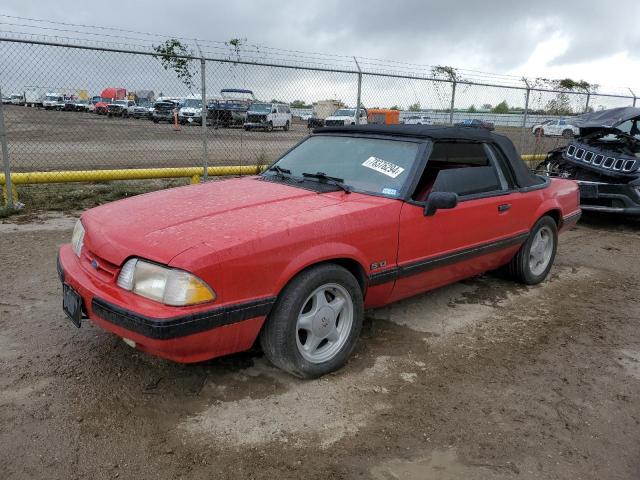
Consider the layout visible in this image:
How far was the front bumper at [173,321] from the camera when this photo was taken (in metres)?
2.42

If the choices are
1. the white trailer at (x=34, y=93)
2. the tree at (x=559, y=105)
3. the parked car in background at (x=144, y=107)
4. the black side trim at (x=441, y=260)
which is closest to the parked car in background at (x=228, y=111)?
the white trailer at (x=34, y=93)

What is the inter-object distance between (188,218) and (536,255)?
3.46 meters

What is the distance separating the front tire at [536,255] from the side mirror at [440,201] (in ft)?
5.31

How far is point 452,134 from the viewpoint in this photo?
394 cm

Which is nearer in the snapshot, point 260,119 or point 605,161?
point 605,161

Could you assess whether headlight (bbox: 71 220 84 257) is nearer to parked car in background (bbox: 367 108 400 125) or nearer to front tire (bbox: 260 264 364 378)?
front tire (bbox: 260 264 364 378)

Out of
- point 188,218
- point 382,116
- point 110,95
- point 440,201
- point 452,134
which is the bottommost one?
point 188,218

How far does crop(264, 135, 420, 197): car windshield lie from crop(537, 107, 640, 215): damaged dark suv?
4.82 meters

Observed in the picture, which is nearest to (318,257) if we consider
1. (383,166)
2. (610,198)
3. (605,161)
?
(383,166)

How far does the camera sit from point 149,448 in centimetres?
239

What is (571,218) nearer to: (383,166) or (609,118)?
(383,166)

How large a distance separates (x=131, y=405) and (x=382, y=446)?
1.34 meters

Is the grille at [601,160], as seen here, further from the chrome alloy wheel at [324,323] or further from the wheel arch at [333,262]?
the chrome alloy wheel at [324,323]

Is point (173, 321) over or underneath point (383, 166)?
underneath
